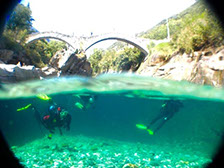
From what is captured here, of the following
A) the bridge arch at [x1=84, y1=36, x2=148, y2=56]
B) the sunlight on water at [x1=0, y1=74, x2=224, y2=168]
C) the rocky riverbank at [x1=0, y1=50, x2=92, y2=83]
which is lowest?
the sunlight on water at [x1=0, y1=74, x2=224, y2=168]

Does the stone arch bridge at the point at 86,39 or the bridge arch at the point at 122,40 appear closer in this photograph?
the bridge arch at the point at 122,40

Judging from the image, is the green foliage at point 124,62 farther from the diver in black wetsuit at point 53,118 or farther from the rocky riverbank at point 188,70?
Result: the diver in black wetsuit at point 53,118

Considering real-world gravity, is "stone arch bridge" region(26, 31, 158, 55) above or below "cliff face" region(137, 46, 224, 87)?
above

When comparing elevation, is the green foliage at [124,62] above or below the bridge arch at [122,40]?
below

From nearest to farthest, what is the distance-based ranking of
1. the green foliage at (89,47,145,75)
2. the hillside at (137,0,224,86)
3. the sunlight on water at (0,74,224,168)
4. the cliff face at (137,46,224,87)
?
the sunlight on water at (0,74,224,168), the cliff face at (137,46,224,87), the hillside at (137,0,224,86), the green foliage at (89,47,145,75)

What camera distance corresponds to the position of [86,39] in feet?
139

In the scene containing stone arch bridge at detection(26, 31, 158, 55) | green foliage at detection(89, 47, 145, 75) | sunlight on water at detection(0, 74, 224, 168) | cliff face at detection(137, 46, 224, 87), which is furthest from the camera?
stone arch bridge at detection(26, 31, 158, 55)

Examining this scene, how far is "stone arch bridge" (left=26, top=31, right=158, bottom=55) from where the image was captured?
38844 mm

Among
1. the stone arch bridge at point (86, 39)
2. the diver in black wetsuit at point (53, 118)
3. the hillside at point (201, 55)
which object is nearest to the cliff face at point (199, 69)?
the hillside at point (201, 55)

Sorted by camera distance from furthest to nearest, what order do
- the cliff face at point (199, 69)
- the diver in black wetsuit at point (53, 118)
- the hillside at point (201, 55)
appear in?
1. the hillside at point (201, 55)
2. the cliff face at point (199, 69)
3. the diver in black wetsuit at point (53, 118)

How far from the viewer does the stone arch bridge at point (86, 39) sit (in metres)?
38.8

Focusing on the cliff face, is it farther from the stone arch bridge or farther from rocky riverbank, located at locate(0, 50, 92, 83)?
the stone arch bridge

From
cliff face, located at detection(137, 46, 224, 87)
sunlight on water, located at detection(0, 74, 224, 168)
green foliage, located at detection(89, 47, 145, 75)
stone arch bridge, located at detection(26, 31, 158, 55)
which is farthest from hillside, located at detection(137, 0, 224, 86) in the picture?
stone arch bridge, located at detection(26, 31, 158, 55)

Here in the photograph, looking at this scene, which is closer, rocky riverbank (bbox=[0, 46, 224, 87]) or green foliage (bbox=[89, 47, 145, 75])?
rocky riverbank (bbox=[0, 46, 224, 87])
